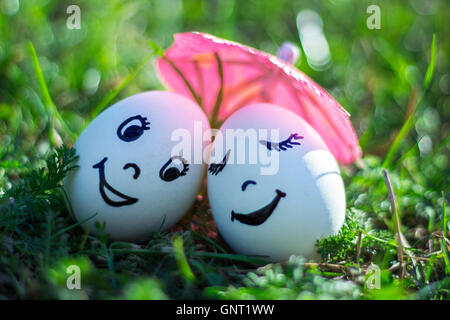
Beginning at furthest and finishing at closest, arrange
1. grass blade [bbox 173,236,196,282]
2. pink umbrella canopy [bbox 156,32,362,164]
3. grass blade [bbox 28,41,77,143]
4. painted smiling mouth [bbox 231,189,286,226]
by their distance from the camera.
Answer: grass blade [bbox 28,41,77,143] → pink umbrella canopy [bbox 156,32,362,164] → painted smiling mouth [bbox 231,189,286,226] → grass blade [bbox 173,236,196,282]

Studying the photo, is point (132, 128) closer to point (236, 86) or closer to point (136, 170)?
point (136, 170)

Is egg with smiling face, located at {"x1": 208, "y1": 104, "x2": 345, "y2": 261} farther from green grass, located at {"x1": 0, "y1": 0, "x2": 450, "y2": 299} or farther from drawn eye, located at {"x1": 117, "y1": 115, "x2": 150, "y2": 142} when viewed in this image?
drawn eye, located at {"x1": 117, "y1": 115, "x2": 150, "y2": 142}

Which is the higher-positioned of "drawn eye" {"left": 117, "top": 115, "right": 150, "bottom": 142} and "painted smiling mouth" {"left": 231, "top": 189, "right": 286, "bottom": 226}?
"drawn eye" {"left": 117, "top": 115, "right": 150, "bottom": 142}

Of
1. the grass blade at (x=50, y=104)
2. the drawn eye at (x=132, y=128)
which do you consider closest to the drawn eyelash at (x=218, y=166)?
the drawn eye at (x=132, y=128)

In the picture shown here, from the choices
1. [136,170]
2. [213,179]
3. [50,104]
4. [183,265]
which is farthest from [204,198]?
[50,104]

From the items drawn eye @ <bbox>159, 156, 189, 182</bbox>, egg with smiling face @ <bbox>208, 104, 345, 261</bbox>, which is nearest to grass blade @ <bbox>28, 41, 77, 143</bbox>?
drawn eye @ <bbox>159, 156, 189, 182</bbox>

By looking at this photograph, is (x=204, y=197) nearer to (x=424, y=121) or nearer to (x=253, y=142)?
(x=253, y=142)
